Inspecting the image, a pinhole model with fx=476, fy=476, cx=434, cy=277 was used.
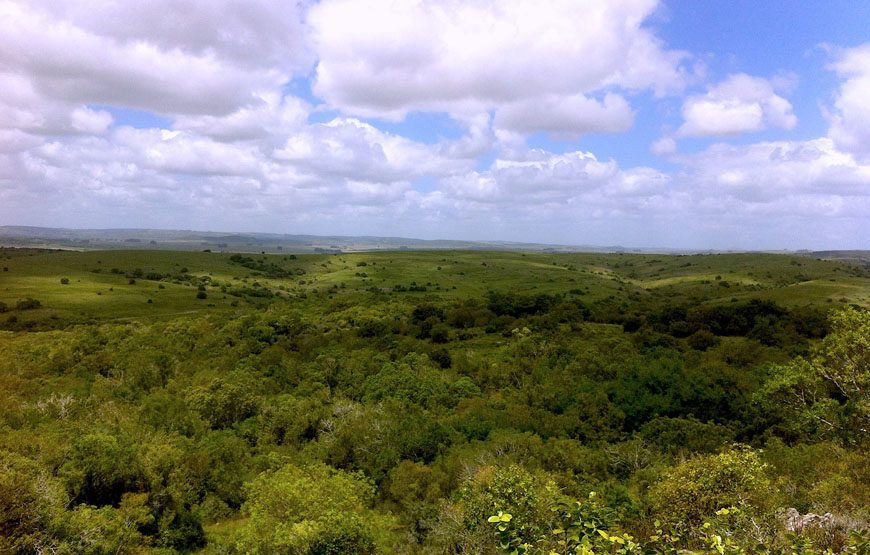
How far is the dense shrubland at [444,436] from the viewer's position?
1833 cm

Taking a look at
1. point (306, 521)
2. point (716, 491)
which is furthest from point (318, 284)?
point (716, 491)

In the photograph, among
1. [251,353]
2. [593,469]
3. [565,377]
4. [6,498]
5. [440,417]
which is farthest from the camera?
[251,353]

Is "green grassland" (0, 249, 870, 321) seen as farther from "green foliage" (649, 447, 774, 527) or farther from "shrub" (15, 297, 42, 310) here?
"green foliage" (649, 447, 774, 527)

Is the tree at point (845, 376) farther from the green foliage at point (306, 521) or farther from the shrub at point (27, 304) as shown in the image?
the shrub at point (27, 304)

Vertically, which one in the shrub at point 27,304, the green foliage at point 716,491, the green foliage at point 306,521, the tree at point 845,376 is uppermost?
the tree at point 845,376

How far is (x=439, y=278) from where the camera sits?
180875mm

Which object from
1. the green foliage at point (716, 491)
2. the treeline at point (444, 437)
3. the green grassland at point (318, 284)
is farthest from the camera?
the green grassland at point (318, 284)

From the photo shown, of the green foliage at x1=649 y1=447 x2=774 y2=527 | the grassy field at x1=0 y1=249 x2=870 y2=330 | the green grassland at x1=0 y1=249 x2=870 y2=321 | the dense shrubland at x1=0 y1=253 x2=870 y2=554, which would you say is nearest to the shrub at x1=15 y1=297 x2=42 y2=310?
the grassy field at x1=0 y1=249 x2=870 y2=330

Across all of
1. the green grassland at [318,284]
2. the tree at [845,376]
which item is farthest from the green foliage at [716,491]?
the green grassland at [318,284]

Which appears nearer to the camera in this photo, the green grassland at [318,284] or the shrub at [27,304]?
the shrub at [27,304]

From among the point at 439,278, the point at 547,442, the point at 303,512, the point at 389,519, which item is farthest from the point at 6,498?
the point at 439,278

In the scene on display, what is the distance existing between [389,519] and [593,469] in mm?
13733

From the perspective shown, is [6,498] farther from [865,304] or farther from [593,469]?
[865,304]

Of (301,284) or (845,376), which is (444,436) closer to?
(845,376)
